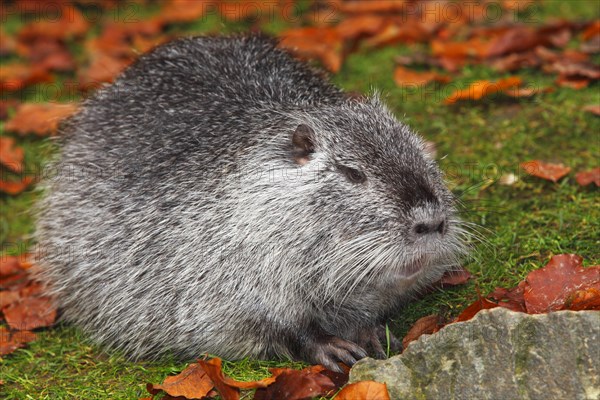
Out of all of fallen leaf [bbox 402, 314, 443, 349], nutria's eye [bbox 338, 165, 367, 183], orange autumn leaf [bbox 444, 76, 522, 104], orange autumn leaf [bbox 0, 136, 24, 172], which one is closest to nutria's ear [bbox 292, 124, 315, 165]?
nutria's eye [bbox 338, 165, 367, 183]

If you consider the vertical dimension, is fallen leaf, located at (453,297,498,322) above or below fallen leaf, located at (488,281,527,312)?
above

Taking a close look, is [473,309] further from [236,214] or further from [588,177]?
[588,177]

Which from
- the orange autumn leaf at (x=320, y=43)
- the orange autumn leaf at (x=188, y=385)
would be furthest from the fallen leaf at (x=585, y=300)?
the orange autumn leaf at (x=320, y=43)

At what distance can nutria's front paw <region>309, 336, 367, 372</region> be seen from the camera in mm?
3760

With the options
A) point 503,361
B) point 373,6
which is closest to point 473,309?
point 503,361

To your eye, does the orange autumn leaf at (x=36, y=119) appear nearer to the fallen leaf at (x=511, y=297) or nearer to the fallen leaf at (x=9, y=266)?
the fallen leaf at (x=9, y=266)

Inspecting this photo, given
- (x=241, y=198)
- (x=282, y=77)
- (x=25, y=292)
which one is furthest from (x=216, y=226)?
(x=25, y=292)

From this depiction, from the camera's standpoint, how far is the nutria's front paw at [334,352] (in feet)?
12.3

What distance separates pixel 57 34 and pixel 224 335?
5151 millimetres

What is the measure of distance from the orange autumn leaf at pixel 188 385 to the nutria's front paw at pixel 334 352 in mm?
500

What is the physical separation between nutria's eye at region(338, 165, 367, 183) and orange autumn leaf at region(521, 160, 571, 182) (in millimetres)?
1591

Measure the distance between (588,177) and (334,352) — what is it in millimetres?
1904

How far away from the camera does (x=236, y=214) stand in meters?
3.94

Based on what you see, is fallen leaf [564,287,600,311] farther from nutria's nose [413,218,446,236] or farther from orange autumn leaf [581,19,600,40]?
orange autumn leaf [581,19,600,40]
